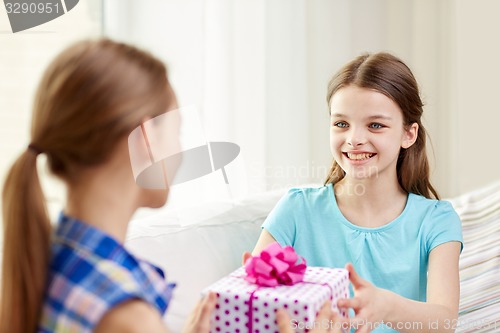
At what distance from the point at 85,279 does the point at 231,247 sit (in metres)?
0.80

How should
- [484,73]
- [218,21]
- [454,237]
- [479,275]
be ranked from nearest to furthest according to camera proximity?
[454,237] < [479,275] < [218,21] < [484,73]

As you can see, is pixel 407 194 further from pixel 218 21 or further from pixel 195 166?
pixel 218 21

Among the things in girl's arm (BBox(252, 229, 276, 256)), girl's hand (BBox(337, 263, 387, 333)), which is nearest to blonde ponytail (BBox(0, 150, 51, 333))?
girl's hand (BBox(337, 263, 387, 333))

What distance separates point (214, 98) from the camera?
2383 mm

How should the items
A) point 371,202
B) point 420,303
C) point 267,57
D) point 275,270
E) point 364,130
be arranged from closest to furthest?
point 275,270 < point 420,303 < point 364,130 < point 371,202 < point 267,57

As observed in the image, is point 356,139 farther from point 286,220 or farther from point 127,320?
point 127,320

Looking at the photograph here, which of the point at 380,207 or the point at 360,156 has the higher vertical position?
the point at 360,156

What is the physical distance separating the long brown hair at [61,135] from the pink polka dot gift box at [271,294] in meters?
0.31

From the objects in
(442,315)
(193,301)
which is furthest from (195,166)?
(442,315)

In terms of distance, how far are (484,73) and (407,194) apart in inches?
54.7

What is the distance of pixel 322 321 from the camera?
1021 millimetres

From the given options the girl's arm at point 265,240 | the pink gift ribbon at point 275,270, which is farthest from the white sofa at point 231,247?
the pink gift ribbon at point 275,270

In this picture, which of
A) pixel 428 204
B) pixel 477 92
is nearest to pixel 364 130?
pixel 428 204

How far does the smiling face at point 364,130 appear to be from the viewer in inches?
56.3
